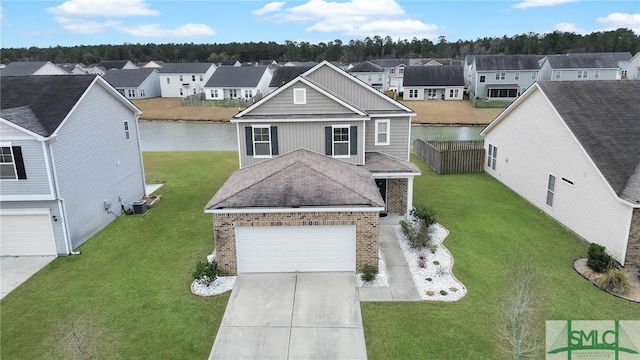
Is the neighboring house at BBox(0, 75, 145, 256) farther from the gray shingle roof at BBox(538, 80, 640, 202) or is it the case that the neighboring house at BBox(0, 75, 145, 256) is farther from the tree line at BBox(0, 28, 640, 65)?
the tree line at BBox(0, 28, 640, 65)

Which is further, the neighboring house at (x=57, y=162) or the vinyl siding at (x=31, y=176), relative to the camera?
the neighboring house at (x=57, y=162)

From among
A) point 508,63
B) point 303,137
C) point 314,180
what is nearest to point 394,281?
point 314,180

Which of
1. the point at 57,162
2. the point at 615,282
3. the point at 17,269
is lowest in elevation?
the point at 17,269

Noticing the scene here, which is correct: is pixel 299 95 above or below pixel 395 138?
above

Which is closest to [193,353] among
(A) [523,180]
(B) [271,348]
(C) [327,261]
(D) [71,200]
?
(B) [271,348]

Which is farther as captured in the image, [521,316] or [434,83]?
[434,83]

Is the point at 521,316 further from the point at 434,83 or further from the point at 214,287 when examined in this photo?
the point at 434,83

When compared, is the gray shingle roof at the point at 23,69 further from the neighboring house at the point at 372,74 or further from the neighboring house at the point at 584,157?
the neighboring house at the point at 584,157

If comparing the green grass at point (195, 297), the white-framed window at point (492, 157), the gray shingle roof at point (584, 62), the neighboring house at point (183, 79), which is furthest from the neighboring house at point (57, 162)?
the gray shingle roof at point (584, 62)

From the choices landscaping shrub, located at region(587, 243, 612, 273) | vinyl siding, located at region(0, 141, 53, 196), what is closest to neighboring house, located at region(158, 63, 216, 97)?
vinyl siding, located at region(0, 141, 53, 196)
